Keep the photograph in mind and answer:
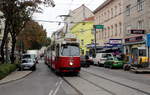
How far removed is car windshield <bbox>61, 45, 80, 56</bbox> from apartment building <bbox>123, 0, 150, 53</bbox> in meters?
12.5

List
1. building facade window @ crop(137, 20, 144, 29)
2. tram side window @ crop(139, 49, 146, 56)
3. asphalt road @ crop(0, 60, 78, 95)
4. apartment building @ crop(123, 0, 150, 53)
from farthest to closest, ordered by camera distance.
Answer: building facade window @ crop(137, 20, 144, 29) → apartment building @ crop(123, 0, 150, 53) → tram side window @ crop(139, 49, 146, 56) → asphalt road @ crop(0, 60, 78, 95)

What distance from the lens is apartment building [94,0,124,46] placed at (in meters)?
45.7

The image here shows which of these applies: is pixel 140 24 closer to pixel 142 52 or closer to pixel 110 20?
pixel 142 52

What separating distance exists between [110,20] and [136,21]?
42.6 ft

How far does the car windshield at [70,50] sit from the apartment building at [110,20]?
18369 millimetres

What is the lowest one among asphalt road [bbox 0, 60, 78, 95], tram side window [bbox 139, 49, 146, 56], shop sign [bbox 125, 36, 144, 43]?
asphalt road [bbox 0, 60, 78, 95]

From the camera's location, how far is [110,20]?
170ft

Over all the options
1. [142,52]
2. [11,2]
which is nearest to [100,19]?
[142,52]

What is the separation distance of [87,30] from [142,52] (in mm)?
49972

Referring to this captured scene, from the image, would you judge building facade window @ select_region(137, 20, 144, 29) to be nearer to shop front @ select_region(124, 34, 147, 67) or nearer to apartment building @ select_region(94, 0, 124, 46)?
shop front @ select_region(124, 34, 147, 67)

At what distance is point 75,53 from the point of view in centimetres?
2314

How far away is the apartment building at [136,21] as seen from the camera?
35656 mm

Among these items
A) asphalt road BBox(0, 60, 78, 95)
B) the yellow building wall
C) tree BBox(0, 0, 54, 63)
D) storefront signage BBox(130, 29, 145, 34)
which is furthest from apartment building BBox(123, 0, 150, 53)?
the yellow building wall

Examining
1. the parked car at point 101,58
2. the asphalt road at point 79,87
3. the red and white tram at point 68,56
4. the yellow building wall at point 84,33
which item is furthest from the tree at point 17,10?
the yellow building wall at point 84,33
